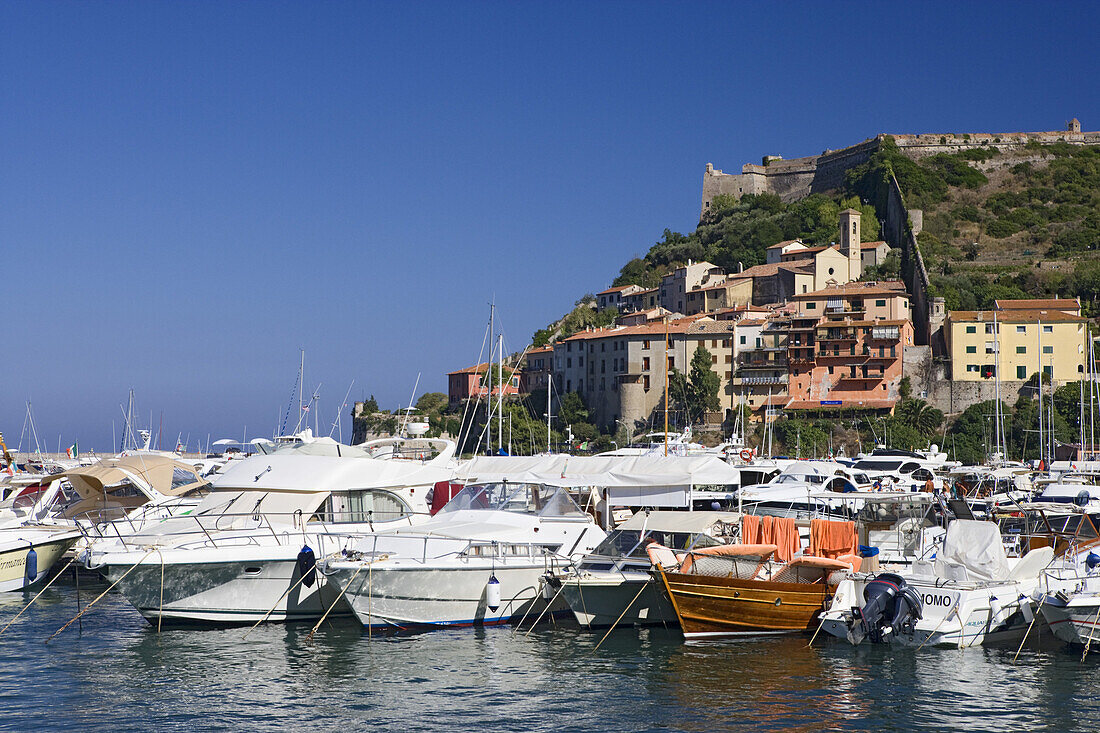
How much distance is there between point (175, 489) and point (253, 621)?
9.82 metres

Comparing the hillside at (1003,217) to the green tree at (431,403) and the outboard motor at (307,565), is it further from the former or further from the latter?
the outboard motor at (307,565)

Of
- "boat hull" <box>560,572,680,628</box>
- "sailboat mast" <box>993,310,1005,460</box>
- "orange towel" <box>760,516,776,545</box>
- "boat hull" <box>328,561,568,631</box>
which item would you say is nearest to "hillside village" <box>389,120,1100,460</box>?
"sailboat mast" <box>993,310,1005,460</box>

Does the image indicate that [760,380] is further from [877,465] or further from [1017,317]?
[877,465]

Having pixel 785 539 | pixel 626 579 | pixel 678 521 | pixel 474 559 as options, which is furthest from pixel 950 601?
pixel 474 559

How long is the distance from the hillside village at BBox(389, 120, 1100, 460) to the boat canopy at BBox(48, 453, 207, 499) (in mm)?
41449

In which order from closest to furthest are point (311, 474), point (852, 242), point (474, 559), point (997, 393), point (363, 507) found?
point (474, 559) < point (311, 474) < point (363, 507) < point (997, 393) < point (852, 242)

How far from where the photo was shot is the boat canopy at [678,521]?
65.9 feet

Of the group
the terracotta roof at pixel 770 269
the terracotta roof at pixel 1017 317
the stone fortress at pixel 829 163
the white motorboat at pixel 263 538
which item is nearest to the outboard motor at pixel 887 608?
the white motorboat at pixel 263 538

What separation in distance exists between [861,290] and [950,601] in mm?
70320

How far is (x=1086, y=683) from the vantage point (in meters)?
15.9

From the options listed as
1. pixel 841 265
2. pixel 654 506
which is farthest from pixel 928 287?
pixel 654 506

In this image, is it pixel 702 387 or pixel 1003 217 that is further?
pixel 1003 217

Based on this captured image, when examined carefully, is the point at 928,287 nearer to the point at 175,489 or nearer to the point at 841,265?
the point at 841,265

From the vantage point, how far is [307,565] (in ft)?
62.8
